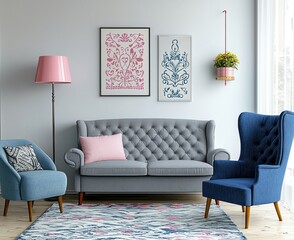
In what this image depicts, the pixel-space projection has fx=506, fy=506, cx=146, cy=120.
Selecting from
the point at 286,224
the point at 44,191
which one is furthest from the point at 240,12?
the point at 44,191

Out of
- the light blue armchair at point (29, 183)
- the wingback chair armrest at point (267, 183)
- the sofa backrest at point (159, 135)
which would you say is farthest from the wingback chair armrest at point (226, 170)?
the light blue armchair at point (29, 183)

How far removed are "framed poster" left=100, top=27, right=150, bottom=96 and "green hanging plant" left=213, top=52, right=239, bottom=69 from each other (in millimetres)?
897

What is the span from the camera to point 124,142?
6.24m

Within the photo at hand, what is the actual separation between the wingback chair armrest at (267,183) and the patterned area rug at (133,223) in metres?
0.37

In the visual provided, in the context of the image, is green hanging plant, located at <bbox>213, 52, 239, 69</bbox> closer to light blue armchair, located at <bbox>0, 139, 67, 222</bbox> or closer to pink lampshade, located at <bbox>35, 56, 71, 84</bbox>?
pink lampshade, located at <bbox>35, 56, 71, 84</bbox>

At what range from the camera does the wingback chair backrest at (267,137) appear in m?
4.72

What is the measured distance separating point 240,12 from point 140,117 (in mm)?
1854

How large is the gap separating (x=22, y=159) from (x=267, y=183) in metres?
2.47

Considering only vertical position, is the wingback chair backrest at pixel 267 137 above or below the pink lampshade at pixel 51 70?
below

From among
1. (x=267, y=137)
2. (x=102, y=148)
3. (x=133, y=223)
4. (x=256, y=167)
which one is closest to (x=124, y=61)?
(x=102, y=148)

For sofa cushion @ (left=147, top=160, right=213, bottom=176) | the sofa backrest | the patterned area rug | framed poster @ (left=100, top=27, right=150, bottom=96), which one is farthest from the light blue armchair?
framed poster @ (left=100, top=27, right=150, bottom=96)

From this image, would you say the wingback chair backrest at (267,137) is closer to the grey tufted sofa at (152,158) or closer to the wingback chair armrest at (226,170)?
the wingback chair armrest at (226,170)

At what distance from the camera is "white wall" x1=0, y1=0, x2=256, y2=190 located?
6.45m

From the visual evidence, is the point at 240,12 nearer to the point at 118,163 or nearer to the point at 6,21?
the point at 118,163
